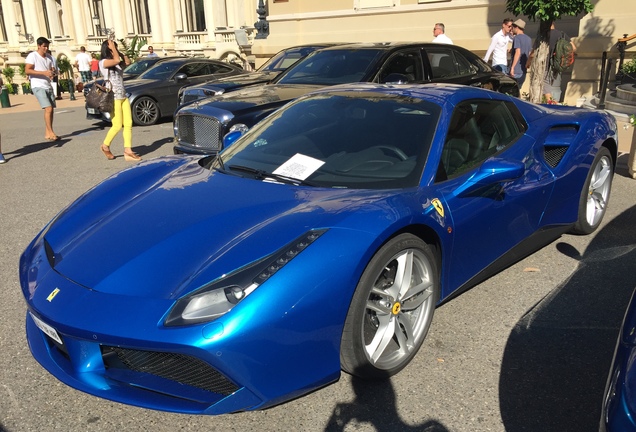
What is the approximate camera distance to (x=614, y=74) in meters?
12.1

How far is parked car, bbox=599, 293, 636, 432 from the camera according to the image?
1.69m

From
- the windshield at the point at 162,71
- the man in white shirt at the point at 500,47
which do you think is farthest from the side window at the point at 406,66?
the windshield at the point at 162,71

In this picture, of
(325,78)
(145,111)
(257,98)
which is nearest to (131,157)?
(257,98)

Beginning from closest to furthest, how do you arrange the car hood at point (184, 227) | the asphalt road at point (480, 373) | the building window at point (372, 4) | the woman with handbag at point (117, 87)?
the car hood at point (184, 227)
the asphalt road at point (480, 373)
the woman with handbag at point (117, 87)
the building window at point (372, 4)

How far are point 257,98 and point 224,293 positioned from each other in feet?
15.9

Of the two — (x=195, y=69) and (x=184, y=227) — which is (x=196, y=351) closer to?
(x=184, y=227)

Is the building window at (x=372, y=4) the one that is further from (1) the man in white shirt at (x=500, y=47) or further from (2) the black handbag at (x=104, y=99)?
(2) the black handbag at (x=104, y=99)

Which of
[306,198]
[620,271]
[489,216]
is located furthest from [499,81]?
[306,198]

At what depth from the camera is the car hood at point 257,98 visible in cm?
655

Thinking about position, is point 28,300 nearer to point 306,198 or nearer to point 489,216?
point 306,198

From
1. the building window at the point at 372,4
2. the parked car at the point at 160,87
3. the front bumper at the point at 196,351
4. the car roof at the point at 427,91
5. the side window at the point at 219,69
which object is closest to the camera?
the front bumper at the point at 196,351

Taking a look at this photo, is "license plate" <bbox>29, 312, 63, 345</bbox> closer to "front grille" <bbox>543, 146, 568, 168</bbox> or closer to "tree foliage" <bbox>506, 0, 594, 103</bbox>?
"front grille" <bbox>543, 146, 568, 168</bbox>

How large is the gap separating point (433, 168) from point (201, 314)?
4.95ft

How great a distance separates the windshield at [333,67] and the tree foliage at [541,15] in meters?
4.48
